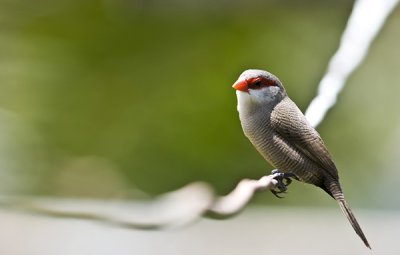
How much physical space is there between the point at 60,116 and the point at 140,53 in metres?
0.44

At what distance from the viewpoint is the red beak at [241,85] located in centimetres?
68

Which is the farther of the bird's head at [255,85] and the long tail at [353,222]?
the bird's head at [255,85]

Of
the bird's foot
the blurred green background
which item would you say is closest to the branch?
the bird's foot

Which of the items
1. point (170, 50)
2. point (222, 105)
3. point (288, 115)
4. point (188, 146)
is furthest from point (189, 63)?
point (288, 115)

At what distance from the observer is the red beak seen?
0.68 metres

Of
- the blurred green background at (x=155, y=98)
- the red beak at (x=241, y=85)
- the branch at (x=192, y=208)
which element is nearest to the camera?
the branch at (x=192, y=208)

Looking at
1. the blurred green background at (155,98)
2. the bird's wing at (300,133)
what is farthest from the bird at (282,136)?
the blurred green background at (155,98)

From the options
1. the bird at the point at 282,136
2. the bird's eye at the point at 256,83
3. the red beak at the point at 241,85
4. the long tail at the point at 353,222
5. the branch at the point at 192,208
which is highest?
the bird's eye at the point at 256,83

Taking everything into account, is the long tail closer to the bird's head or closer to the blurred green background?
the bird's head

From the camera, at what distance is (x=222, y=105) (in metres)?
1.97

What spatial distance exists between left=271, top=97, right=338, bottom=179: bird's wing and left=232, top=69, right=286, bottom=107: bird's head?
4 cm

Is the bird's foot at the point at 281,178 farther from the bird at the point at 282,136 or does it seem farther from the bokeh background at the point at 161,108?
the bokeh background at the point at 161,108

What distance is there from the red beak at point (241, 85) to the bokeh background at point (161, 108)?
1383mm

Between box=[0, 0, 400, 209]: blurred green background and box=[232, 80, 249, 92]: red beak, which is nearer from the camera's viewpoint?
box=[232, 80, 249, 92]: red beak
